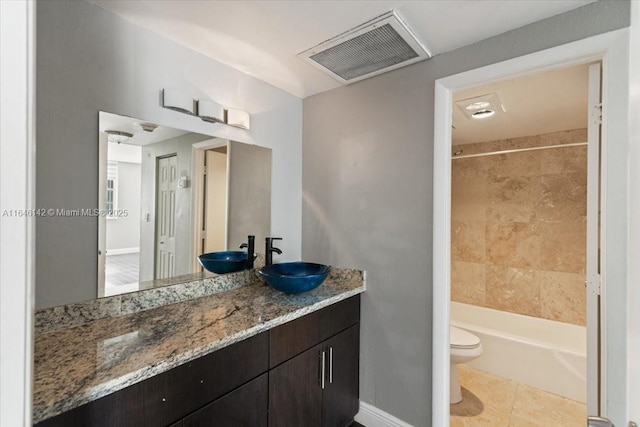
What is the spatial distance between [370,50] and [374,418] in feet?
7.28

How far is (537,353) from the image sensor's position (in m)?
2.53

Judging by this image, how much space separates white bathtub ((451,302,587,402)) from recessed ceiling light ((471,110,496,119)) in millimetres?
1933

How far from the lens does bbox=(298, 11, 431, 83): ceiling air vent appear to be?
1.44 meters

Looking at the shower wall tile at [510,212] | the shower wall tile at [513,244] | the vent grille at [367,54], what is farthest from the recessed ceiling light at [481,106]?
the shower wall tile at [513,244]

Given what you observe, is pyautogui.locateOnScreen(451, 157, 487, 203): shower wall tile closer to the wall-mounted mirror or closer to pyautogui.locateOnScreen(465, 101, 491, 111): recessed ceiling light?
pyautogui.locateOnScreen(465, 101, 491, 111): recessed ceiling light

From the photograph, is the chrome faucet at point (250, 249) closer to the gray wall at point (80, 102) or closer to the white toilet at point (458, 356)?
the gray wall at point (80, 102)

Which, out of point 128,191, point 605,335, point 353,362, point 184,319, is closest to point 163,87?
point 128,191

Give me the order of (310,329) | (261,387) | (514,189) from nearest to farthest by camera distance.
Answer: (261,387), (310,329), (514,189)

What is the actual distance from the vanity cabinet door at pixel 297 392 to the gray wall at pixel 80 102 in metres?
0.94

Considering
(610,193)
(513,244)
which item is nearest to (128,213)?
(610,193)

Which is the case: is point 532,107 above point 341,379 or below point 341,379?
above

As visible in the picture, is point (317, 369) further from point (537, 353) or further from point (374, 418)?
point (537, 353)

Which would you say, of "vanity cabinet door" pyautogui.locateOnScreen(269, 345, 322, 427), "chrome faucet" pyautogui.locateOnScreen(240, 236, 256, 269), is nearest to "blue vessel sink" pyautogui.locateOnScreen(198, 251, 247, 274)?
"chrome faucet" pyautogui.locateOnScreen(240, 236, 256, 269)

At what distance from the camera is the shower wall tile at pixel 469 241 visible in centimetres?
338
